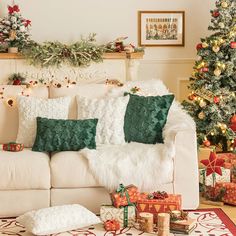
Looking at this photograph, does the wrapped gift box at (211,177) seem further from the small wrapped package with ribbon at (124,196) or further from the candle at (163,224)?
the candle at (163,224)

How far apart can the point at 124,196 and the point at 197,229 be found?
0.55 metres

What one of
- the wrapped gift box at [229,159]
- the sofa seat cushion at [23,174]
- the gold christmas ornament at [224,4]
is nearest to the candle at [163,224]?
the sofa seat cushion at [23,174]

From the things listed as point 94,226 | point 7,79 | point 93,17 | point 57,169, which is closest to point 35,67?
point 7,79

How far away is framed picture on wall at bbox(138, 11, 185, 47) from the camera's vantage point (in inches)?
256

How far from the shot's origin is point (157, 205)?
383cm

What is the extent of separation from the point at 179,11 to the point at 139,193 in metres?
3.20

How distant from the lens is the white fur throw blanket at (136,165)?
3.98m

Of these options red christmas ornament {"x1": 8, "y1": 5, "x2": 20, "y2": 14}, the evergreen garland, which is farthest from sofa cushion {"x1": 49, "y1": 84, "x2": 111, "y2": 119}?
red christmas ornament {"x1": 8, "y1": 5, "x2": 20, "y2": 14}

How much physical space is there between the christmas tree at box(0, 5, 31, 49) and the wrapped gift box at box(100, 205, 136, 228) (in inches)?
113

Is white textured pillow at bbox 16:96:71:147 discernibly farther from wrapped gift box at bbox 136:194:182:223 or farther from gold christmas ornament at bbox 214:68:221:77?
gold christmas ornament at bbox 214:68:221:77

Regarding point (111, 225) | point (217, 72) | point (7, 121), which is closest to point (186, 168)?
point (111, 225)

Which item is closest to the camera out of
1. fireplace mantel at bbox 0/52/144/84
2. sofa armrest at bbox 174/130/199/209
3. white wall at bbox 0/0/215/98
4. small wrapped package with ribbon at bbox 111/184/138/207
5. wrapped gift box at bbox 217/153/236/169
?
small wrapped package with ribbon at bbox 111/184/138/207

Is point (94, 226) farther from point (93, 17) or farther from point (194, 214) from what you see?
point (93, 17)

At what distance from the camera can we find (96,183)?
400 cm
